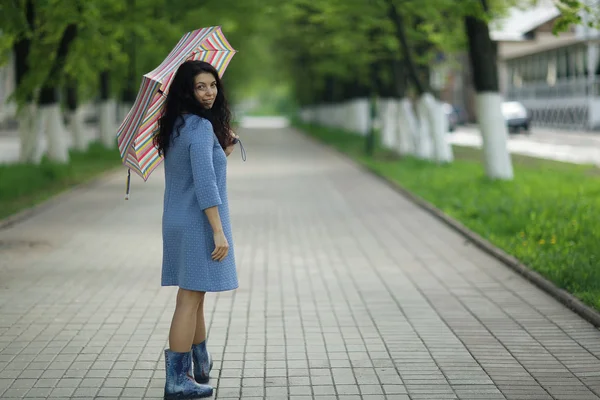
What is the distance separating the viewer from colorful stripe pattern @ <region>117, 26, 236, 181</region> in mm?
5023

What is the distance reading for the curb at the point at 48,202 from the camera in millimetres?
13391

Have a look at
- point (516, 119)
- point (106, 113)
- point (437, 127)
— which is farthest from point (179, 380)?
point (516, 119)

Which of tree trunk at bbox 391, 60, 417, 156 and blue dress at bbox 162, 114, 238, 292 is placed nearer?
blue dress at bbox 162, 114, 238, 292

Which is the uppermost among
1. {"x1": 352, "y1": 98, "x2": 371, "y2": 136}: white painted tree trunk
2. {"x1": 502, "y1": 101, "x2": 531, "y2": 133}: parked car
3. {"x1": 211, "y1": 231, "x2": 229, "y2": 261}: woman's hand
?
{"x1": 211, "y1": 231, "x2": 229, "y2": 261}: woman's hand

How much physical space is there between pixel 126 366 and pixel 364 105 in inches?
1557

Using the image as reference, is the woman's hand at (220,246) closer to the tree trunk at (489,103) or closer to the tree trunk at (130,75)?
the tree trunk at (489,103)

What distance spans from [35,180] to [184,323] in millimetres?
13980

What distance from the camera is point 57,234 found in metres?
12.4

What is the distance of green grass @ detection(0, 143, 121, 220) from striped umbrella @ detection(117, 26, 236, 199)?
8.75m

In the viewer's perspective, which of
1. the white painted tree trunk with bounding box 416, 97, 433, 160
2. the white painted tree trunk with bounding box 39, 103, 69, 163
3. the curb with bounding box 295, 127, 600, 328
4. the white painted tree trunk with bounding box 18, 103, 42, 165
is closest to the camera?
the curb with bounding box 295, 127, 600, 328

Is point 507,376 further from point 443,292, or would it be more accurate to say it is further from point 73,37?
point 73,37

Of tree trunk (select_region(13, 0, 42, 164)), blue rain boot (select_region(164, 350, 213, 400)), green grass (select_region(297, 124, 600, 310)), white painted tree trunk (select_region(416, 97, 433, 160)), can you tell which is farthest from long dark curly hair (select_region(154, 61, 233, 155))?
white painted tree trunk (select_region(416, 97, 433, 160))

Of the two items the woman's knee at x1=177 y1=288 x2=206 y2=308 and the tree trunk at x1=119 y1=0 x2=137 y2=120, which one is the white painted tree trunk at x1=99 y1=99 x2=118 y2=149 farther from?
the woman's knee at x1=177 y1=288 x2=206 y2=308

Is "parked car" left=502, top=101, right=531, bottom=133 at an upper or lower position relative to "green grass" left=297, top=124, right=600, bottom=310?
lower
